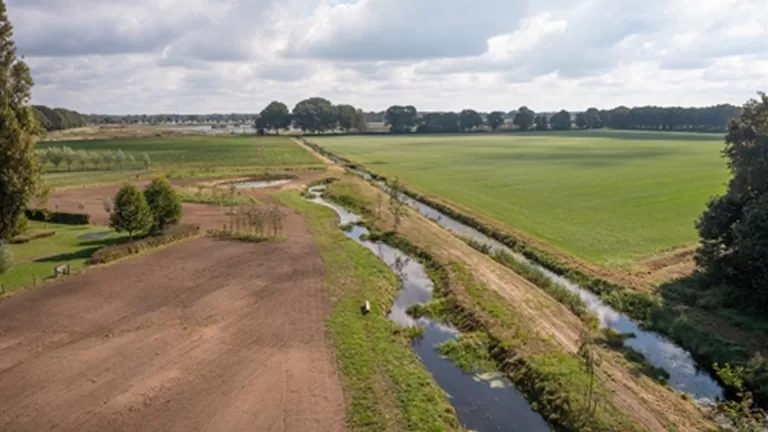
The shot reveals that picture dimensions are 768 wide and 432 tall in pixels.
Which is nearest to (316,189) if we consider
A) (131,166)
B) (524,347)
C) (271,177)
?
(271,177)

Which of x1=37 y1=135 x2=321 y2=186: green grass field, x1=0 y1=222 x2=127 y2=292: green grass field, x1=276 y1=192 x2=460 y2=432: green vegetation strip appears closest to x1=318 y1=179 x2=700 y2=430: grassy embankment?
x1=276 y1=192 x2=460 y2=432: green vegetation strip

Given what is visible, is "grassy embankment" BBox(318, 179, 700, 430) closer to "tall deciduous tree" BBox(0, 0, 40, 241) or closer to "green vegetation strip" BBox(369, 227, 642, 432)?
"green vegetation strip" BBox(369, 227, 642, 432)

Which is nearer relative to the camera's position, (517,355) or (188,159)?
(517,355)

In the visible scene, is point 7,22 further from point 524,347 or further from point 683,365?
point 683,365

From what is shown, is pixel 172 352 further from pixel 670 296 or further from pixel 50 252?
pixel 670 296

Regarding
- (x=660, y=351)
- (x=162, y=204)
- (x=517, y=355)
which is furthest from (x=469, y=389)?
(x=162, y=204)

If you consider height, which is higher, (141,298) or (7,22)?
(7,22)
